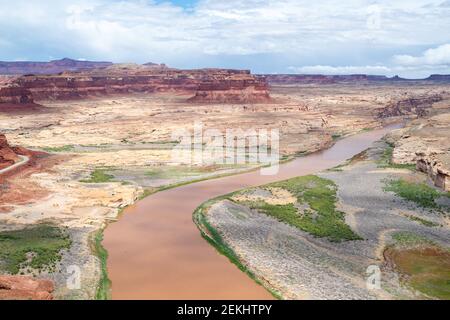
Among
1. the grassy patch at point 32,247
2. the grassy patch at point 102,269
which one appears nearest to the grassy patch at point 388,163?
the grassy patch at point 102,269

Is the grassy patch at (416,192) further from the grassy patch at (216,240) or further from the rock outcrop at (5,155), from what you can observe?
the rock outcrop at (5,155)

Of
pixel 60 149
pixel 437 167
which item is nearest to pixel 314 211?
pixel 437 167

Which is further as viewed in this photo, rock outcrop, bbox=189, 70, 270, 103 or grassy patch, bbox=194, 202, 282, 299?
rock outcrop, bbox=189, 70, 270, 103

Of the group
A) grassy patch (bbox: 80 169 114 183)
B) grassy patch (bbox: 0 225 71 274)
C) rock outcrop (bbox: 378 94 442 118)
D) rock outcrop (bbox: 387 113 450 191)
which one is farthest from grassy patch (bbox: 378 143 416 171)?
rock outcrop (bbox: 378 94 442 118)

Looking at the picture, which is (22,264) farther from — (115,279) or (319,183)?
(319,183)

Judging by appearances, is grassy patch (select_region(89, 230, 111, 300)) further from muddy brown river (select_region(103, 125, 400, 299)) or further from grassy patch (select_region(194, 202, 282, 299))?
grassy patch (select_region(194, 202, 282, 299))
